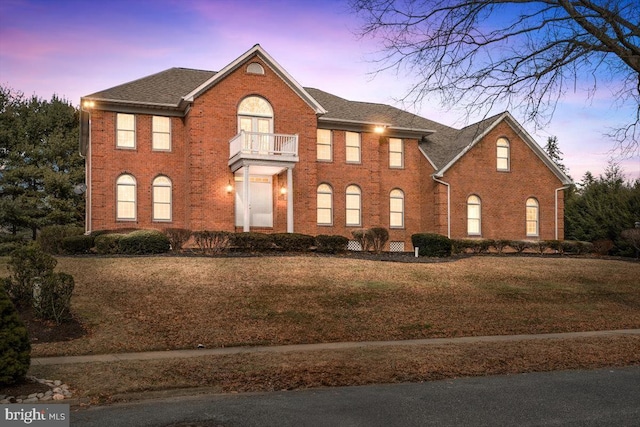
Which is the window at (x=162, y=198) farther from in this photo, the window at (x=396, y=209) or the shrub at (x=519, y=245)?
the shrub at (x=519, y=245)

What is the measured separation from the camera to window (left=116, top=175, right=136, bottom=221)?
29.9 m

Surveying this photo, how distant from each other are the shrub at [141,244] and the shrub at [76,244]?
1.58 metres

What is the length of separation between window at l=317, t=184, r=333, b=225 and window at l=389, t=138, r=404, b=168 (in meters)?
4.46

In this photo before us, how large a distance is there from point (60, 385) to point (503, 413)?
6.52m

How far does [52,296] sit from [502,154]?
28.2 metres

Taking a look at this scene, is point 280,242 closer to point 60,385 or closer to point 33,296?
point 33,296

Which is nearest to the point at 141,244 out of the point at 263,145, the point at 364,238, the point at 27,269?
the point at 263,145

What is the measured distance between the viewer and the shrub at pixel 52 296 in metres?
14.4

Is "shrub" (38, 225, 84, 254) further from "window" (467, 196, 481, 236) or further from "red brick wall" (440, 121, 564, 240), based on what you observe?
"window" (467, 196, 481, 236)

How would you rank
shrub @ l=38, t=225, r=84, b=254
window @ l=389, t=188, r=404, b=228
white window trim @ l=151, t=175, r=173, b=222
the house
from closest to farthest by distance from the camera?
shrub @ l=38, t=225, r=84, b=254 → the house → white window trim @ l=151, t=175, r=173, b=222 → window @ l=389, t=188, r=404, b=228

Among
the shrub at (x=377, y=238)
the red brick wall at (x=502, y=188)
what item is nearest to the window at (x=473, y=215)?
the red brick wall at (x=502, y=188)

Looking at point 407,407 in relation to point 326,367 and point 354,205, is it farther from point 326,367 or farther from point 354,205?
point 354,205

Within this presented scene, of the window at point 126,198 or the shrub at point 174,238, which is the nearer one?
the shrub at point 174,238

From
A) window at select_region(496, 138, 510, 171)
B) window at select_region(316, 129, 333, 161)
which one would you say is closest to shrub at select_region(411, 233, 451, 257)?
window at select_region(316, 129, 333, 161)
